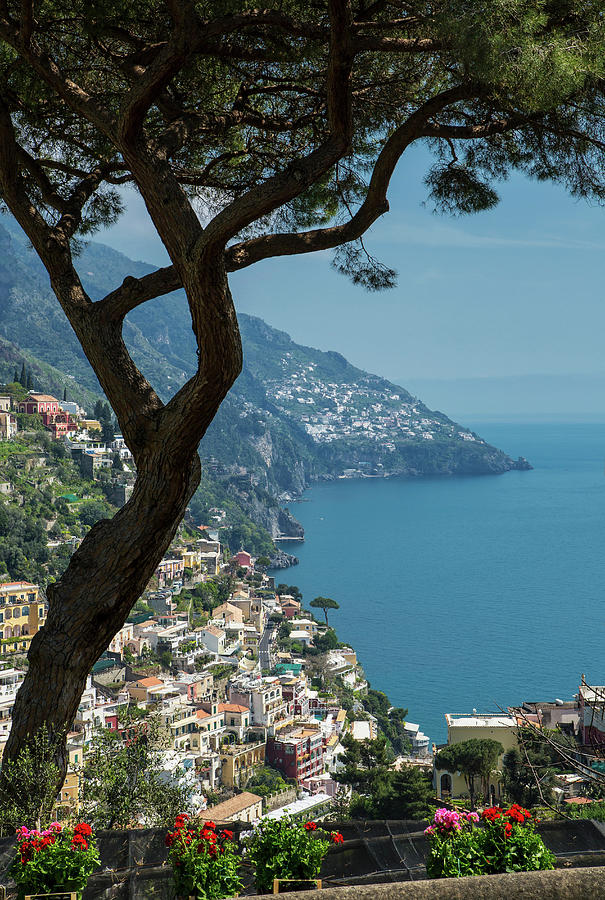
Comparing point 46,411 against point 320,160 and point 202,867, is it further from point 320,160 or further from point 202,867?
point 202,867

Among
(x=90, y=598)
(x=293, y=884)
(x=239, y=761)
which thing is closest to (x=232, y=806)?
(x=239, y=761)

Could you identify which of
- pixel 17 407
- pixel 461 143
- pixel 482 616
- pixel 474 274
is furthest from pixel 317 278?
pixel 461 143

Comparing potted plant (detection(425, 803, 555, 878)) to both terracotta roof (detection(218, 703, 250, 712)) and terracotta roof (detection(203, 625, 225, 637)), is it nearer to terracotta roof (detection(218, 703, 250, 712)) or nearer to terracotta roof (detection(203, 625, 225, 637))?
terracotta roof (detection(218, 703, 250, 712))

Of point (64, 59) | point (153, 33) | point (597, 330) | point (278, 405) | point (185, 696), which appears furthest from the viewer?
point (597, 330)

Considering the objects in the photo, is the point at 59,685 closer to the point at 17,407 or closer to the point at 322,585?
the point at 322,585

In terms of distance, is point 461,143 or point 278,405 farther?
point 278,405

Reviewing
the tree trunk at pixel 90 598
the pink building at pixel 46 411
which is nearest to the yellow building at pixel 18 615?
the pink building at pixel 46 411

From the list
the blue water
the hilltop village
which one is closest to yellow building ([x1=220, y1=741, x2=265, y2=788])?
the hilltop village
